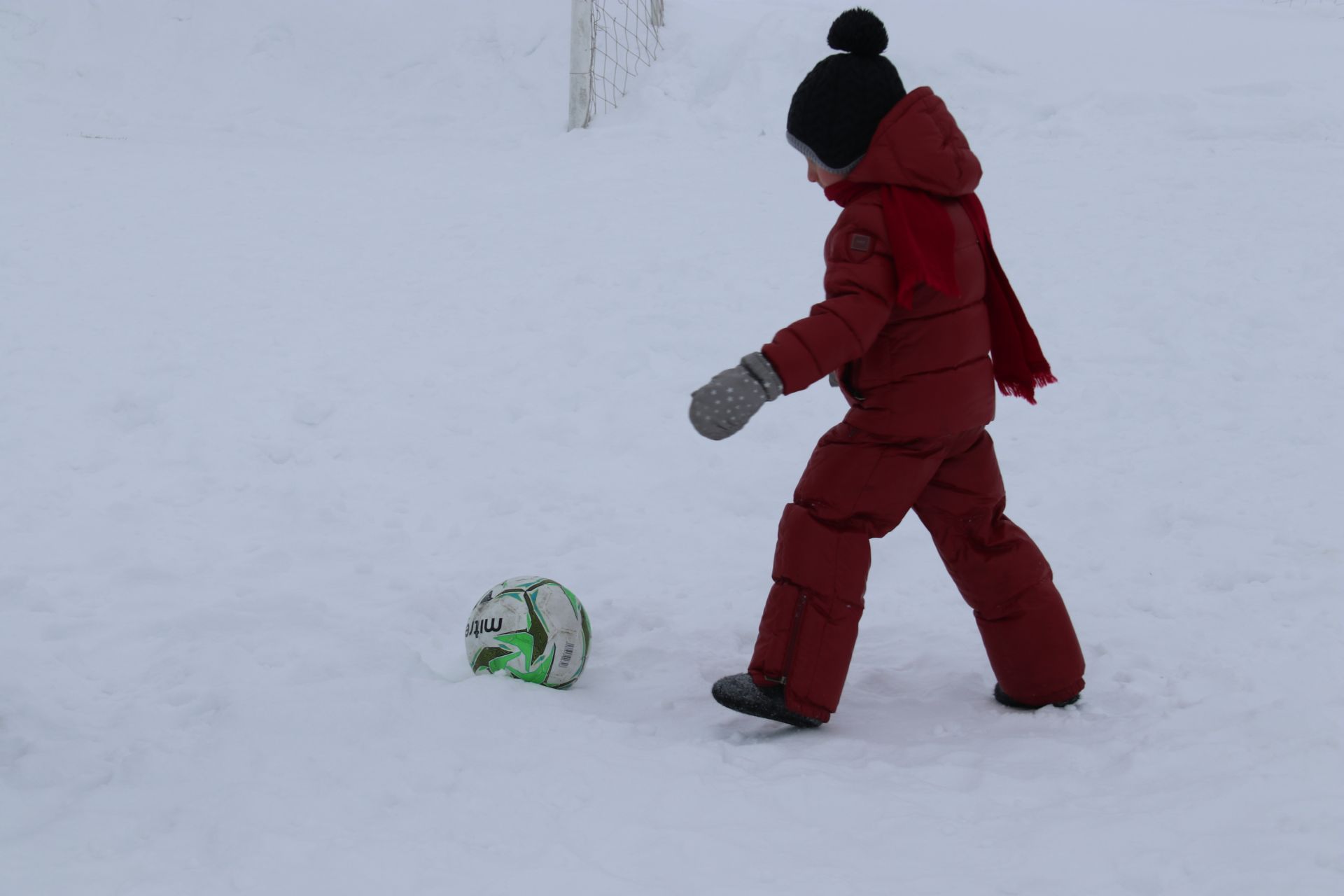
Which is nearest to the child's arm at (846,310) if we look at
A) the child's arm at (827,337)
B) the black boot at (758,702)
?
the child's arm at (827,337)

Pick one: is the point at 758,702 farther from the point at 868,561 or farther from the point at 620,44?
the point at 620,44

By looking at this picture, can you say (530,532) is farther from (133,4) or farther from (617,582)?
(133,4)

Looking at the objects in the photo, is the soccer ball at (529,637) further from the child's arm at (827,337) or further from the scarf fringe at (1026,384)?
the scarf fringe at (1026,384)

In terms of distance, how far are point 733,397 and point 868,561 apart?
71cm

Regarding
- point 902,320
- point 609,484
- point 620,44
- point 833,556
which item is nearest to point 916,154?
point 902,320

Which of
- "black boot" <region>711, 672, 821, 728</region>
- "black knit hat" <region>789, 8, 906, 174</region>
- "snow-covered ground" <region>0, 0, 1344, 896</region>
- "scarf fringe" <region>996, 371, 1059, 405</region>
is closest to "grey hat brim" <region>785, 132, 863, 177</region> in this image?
"black knit hat" <region>789, 8, 906, 174</region>

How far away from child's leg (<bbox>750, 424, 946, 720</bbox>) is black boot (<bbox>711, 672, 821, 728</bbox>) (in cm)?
3

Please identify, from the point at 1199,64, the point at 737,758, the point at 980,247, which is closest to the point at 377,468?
the point at 737,758

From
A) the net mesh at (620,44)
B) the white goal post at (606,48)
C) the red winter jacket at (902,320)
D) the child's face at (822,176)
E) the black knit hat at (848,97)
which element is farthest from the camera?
the net mesh at (620,44)

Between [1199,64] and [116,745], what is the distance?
9737 millimetres

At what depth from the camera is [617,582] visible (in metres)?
4.01

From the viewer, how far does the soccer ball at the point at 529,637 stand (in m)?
3.08

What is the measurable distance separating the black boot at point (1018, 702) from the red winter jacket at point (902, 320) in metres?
0.80

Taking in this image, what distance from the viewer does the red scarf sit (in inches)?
103
